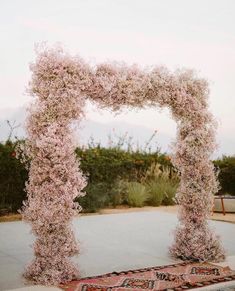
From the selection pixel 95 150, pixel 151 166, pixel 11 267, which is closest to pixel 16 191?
pixel 95 150

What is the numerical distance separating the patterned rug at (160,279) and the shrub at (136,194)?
27.2 ft

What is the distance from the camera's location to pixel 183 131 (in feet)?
24.1

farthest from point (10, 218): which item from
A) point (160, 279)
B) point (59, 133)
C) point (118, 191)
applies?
point (160, 279)

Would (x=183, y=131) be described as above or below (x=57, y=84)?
below

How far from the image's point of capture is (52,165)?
231 inches

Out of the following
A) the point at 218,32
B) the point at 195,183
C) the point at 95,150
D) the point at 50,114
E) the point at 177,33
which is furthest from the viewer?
the point at 95,150

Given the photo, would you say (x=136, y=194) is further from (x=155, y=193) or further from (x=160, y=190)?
(x=160, y=190)

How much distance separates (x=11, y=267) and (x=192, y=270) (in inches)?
109

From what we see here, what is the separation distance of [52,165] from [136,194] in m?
9.54

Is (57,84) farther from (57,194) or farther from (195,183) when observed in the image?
(195,183)

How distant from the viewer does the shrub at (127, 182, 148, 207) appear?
15.0 metres

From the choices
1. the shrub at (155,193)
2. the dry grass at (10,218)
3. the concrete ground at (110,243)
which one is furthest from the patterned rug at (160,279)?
the shrub at (155,193)

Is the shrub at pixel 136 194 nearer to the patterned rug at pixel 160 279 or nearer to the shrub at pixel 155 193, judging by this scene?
the shrub at pixel 155 193

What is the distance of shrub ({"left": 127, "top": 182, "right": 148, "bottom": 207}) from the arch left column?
361 inches
